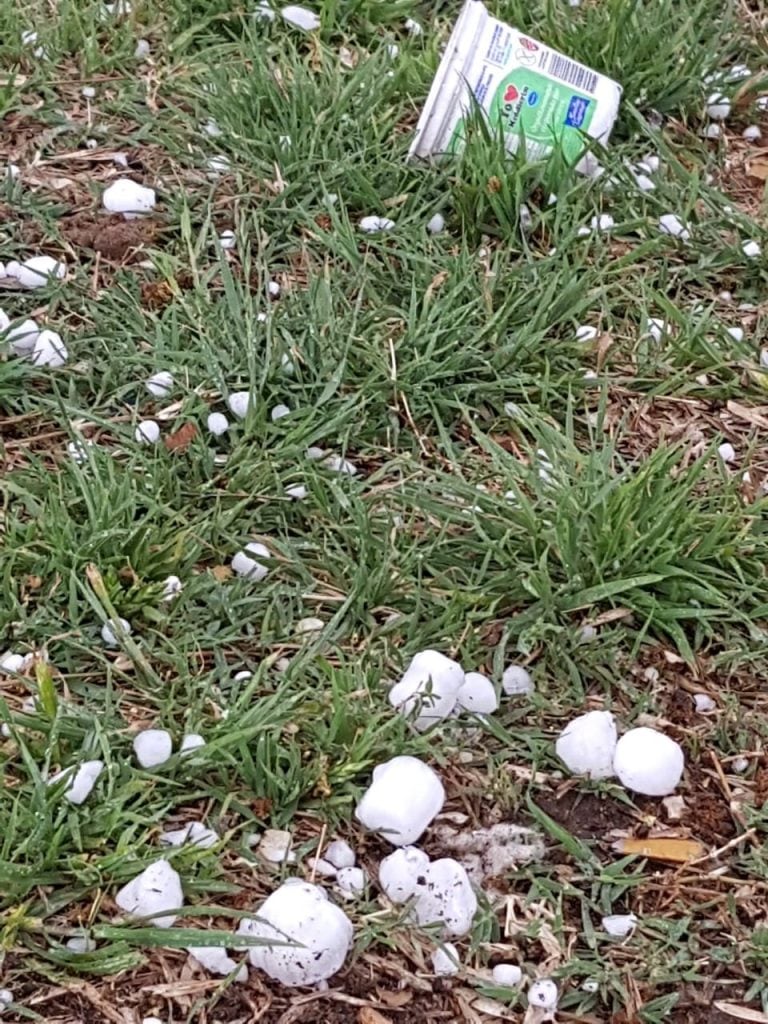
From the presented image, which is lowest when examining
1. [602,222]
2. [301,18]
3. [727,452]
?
[727,452]

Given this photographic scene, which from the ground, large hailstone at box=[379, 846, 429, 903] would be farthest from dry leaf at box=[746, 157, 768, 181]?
large hailstone at box=[379, 846, 429, 903]

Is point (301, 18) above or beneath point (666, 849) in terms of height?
above

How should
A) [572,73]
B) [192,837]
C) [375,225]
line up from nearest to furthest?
1. [192,837]
2. [375,225]
3. [572,73]

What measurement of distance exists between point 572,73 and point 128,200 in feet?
2.70

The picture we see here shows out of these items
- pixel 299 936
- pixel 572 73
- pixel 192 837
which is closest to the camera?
pixel 299 936

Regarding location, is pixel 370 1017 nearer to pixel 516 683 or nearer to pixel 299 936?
pixel 299 936

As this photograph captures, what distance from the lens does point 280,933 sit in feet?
3.81

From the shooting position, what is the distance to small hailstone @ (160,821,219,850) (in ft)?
4.12

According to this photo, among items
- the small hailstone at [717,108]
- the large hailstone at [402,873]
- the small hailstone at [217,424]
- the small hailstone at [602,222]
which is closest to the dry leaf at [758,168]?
the small hailstone at [717,108]

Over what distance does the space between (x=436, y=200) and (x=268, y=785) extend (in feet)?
3.71

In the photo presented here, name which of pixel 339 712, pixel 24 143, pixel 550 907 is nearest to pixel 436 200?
pixel 24 143

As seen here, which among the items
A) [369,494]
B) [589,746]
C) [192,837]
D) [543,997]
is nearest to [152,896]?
[192,837]

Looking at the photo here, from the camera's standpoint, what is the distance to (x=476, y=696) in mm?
1395

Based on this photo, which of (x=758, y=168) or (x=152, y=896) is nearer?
(x=152, y=896)
